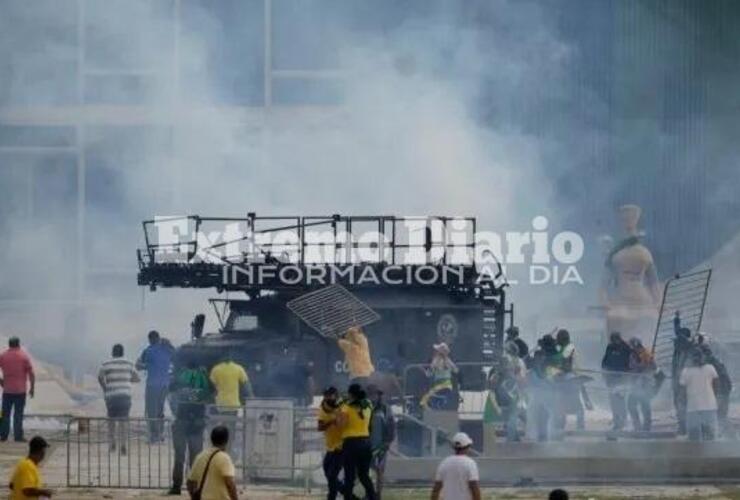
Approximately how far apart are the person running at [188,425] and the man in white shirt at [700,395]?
5.73 metres

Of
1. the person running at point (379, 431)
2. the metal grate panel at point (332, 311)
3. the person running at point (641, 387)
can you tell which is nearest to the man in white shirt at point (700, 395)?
the person running at point (641, 387)

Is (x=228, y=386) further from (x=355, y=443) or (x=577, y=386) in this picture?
(x=577, y=386)

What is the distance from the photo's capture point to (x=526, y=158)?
4078 centimetres

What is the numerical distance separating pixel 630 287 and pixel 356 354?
49.7 ft

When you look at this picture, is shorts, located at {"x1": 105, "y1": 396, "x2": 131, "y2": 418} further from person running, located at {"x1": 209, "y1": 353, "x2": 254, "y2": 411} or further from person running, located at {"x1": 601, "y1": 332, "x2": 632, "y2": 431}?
person running, located at {"x1": 601, "y1": 332, "x2": 632, "y2": 431}

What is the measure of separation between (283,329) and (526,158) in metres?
13.6

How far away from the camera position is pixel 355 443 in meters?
18.6

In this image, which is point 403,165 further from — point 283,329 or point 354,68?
point 283,329

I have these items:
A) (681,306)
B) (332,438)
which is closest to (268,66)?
(681,306)

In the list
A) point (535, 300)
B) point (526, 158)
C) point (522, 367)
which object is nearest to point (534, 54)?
point (526, 158)

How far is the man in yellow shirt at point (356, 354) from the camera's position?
1004 inches

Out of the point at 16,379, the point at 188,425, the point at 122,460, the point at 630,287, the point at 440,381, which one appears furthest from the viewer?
the point at 630,287

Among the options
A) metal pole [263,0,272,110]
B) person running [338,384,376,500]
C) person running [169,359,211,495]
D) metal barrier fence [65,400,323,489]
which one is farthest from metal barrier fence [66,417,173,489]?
metal pole [263,0,272,110]

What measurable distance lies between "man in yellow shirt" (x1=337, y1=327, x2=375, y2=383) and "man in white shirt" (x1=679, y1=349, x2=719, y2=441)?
392 centimetres
